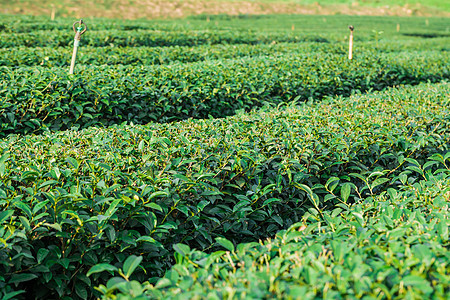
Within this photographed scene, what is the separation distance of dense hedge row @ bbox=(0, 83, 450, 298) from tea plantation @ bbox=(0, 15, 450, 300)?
1 centimetres

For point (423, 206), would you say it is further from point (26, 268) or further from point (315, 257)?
point (26, 268)

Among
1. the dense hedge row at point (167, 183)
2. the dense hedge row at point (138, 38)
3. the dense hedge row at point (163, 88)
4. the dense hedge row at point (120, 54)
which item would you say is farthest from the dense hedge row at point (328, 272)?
the dense hedge row at point (138, 38)

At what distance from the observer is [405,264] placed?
145 centimetres

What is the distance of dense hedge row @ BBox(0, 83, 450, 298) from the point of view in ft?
6.59

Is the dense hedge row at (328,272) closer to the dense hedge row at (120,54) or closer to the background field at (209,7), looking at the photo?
the dense hedge row at (120,54)

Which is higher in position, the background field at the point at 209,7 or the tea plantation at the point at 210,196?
the background field at the point at 209,7

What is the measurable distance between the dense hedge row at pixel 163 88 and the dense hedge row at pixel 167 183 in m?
1.42

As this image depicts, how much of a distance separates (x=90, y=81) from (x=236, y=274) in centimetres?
387

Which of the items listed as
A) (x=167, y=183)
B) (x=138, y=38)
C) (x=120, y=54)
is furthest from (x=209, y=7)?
(x=167, y=183)

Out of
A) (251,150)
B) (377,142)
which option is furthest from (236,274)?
(377,142)

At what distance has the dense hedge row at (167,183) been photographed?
2008 mm

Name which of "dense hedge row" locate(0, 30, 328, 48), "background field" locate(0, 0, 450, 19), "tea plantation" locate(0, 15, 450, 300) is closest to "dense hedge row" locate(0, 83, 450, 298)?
"tea plantation" locate(0, 15, 450, 300)

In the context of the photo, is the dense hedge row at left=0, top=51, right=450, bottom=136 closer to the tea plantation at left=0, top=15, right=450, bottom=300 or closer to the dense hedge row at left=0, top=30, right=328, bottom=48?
the tea plantation at left=0, top=15, right=450, bottom=300

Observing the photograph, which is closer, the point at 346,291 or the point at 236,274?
the point at 346,291
